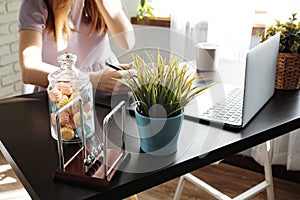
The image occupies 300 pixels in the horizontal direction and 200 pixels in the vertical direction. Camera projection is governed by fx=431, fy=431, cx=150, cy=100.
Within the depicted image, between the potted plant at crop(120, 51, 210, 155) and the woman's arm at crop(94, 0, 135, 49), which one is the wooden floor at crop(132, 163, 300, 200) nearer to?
the woman's arm at crop(94, 0, 135, 49)

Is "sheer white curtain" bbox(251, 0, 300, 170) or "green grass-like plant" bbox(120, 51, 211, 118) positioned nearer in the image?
"green grass-like plant" bbox(120, 51, 211, 118)

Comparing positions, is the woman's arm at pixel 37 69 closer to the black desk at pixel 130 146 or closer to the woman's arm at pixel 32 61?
the woman's arm at pixel 32 61

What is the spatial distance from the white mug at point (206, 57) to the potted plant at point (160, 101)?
57 centimetres

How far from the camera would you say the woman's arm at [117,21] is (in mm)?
1925

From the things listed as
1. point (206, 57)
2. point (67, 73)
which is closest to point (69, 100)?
point (67, 73)

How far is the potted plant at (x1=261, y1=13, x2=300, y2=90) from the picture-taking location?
150 centimetres

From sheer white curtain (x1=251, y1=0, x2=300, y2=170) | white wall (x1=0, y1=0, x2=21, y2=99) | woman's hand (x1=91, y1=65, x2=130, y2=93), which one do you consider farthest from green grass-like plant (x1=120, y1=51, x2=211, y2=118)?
white wall (x1=0, y1=0, x2=21, y2=99)

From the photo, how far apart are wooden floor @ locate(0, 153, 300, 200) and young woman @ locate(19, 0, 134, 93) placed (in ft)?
2.83

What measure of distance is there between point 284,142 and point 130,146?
4.87 feet

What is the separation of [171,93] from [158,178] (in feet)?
0.69

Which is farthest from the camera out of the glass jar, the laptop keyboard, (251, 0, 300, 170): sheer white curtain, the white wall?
the white wall

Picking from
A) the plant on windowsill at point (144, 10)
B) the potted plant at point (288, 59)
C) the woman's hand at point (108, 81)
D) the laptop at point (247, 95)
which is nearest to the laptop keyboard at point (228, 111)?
the laptop at point (247, 95)

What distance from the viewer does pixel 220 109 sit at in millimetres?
1351

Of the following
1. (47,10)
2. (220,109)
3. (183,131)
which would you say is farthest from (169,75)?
(47,10)
